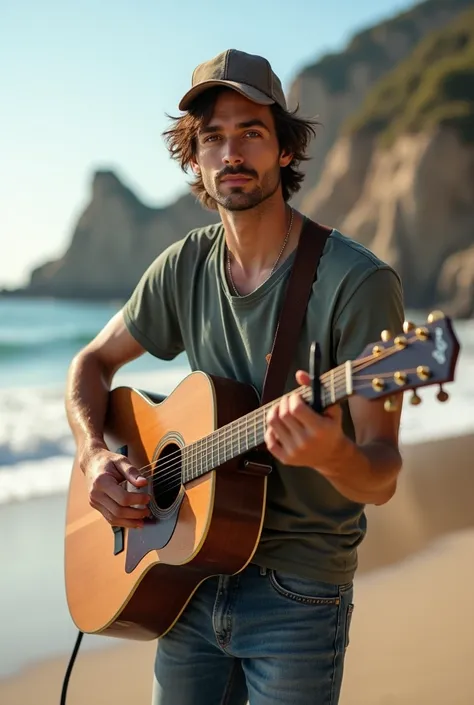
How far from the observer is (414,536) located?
18.1 feet

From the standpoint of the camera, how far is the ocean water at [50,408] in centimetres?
741

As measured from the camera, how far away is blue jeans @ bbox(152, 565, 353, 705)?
2.18 meters

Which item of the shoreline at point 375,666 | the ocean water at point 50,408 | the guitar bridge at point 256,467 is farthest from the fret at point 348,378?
the ocean water at point 50,408

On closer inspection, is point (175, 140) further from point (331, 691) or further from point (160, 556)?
point (331, 691)

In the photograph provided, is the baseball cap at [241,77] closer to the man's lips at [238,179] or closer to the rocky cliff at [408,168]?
the man's lips at [238,179]

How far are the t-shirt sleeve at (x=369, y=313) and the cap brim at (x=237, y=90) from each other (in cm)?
60

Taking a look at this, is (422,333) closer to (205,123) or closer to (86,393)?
(205,123)

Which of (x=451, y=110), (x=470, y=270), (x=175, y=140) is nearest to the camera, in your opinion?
(x=175, y=140)

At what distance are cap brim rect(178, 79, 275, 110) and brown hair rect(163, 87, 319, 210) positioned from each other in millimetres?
30

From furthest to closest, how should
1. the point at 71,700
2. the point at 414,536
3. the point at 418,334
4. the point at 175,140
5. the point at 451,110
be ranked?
the point at 451,110 < the point at 414,536 < the point at 71,700 < the point at 175,140 < the point at 418,334

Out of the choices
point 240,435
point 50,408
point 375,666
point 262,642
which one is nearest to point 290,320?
point 240,435

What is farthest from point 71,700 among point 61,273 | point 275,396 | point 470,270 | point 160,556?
point 61,273

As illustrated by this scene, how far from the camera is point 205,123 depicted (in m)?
2.50

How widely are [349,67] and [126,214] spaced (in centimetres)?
1891
